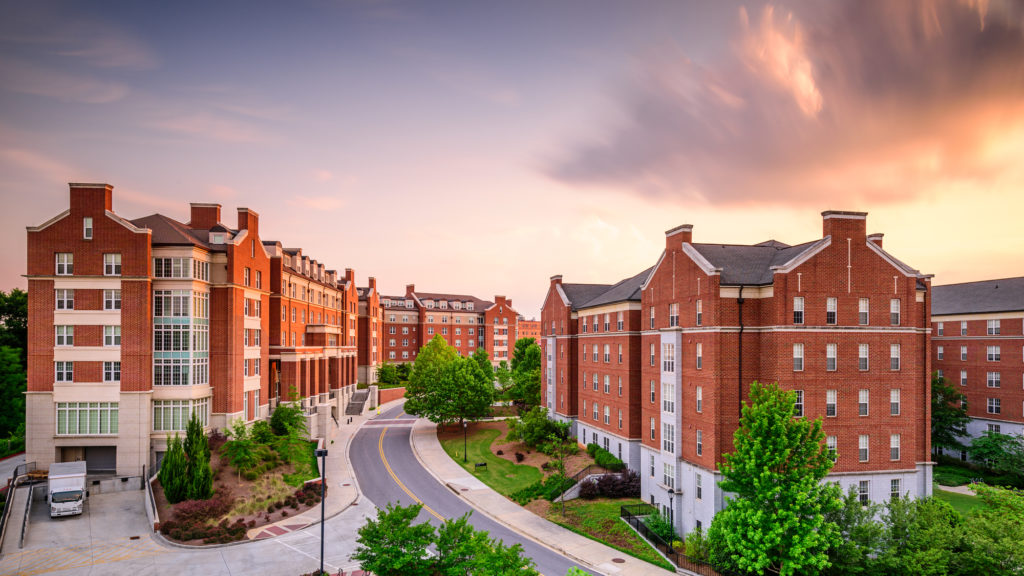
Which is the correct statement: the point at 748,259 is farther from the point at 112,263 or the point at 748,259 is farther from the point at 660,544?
the point at 112,263

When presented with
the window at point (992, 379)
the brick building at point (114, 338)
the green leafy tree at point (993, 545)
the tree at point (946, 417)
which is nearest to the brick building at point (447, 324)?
the brick building at point (114, 338)

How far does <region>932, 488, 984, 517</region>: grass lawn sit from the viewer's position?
40.1m

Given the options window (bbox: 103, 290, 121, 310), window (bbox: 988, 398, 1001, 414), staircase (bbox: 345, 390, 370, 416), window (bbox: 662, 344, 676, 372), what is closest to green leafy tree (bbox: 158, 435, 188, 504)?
window (bbox: 103, 290, 121, 310)

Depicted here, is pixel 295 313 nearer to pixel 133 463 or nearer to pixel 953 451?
pixel 133 463

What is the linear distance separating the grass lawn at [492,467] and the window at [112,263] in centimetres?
3076

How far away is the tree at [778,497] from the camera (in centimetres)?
2483

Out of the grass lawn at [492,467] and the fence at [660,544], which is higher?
the fence at [660,544]

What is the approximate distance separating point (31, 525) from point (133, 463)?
251 inches

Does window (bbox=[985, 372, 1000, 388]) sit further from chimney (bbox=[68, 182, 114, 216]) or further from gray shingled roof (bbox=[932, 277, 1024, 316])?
chimney (bbox=[68, 182, 114, 216])

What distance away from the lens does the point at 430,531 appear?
22641 millimetres

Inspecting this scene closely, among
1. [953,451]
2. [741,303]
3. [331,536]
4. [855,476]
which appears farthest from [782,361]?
[953,451]

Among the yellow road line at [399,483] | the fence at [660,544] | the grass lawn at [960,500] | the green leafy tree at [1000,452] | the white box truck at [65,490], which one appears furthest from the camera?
the green leafy tree at [1000,452]

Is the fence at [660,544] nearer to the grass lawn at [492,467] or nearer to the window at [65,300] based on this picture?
the grass lawn at [492,467]

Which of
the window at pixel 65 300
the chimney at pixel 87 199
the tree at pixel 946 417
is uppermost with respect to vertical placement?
the chimney at pixel 87 199
